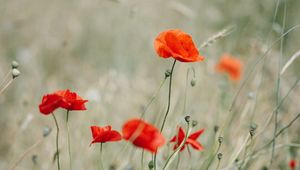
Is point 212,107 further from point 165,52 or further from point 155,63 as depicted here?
point 165,52

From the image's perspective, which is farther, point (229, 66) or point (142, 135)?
point (229, 66)

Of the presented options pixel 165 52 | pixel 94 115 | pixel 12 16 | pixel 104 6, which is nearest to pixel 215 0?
pixel 104 6

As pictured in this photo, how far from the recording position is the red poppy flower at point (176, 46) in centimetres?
117

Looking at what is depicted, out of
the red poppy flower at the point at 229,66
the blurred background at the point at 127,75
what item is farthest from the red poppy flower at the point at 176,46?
the red poppy flower at the point at 229,66

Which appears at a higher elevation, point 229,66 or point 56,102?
point 229,66

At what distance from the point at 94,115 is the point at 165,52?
4.81ft

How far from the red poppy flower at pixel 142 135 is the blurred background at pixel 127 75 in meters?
0.75

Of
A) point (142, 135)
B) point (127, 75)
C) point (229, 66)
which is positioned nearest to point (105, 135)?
point (142, 135)

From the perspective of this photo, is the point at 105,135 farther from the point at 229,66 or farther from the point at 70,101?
the point at 229,66

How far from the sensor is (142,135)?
106 centimetres

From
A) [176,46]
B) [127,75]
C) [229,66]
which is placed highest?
[127,75]

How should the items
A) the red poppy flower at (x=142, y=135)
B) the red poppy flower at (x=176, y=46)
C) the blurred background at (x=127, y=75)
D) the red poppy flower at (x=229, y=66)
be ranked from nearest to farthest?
the red poppy flower at (x=142, y=135)
the red poppy flower at (x=176, y=46)
the blurred background at (x=127, y=75)
the red poppy flower at (x=229, y=66)

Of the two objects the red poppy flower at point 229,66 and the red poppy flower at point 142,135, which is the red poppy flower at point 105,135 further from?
the red poppy flower at point 229,66

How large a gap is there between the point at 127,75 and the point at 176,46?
2309 mm
